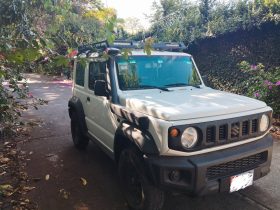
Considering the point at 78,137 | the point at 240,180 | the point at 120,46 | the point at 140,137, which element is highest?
the point at 120,46

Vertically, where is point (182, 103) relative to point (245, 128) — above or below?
above

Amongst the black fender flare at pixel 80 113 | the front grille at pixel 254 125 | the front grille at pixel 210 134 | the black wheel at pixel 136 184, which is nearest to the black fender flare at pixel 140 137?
the black wheel at pixel 136 184

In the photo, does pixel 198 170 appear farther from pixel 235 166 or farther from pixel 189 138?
pixel 235 166

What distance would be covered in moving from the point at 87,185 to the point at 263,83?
484 centimetres

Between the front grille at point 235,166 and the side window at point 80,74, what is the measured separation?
3.04m

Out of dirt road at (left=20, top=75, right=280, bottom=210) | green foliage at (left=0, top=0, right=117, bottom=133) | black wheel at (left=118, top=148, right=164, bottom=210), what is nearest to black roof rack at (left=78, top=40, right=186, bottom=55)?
green foliage at (left=0, top=0, right=117, bottom=133)

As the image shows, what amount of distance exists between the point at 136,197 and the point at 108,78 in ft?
5.28

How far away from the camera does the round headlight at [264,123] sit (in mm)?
3352

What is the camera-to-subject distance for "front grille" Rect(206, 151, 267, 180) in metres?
2.91

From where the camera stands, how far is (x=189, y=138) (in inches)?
113

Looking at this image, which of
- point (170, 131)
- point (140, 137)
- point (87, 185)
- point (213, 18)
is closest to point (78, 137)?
point (87, 185)

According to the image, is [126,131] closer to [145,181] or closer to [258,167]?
[145,181]

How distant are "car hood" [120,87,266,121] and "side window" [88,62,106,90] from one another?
0.65 m

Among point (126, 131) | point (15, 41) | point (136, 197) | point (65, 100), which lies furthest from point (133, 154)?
point (65, 100)
